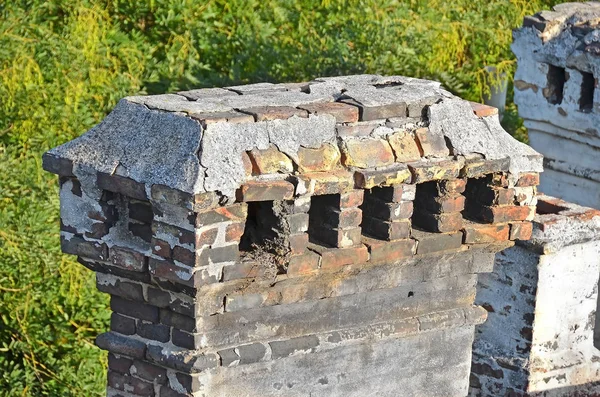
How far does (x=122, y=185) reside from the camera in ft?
10.3

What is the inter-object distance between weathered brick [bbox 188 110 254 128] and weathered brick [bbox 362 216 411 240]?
0.56 metres

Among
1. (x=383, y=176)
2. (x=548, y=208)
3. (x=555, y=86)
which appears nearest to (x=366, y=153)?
(x=383, y=176)

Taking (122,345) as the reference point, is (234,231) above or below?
above

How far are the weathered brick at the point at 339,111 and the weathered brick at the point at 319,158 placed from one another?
0.10 metres

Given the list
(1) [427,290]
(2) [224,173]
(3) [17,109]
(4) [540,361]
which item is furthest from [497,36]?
(2) [224,173]

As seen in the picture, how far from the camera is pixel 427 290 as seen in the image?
365 cm

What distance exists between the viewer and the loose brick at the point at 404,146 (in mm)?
3371

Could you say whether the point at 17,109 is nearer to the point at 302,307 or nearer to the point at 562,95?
the point at 562,95

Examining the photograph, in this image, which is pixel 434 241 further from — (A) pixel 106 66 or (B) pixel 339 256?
(A) pixel 106 66

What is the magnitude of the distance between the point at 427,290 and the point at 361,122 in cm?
65

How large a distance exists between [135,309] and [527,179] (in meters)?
1.33

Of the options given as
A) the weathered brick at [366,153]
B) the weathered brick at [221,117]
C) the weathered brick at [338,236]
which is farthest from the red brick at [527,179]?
the weathered brick at [221,117]

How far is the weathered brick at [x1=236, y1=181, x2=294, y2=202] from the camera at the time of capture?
3062 mm

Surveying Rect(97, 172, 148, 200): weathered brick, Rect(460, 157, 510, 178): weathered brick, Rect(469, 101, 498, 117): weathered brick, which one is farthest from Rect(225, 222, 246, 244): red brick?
Rect(469, 101, 498, 117): weathered brick
